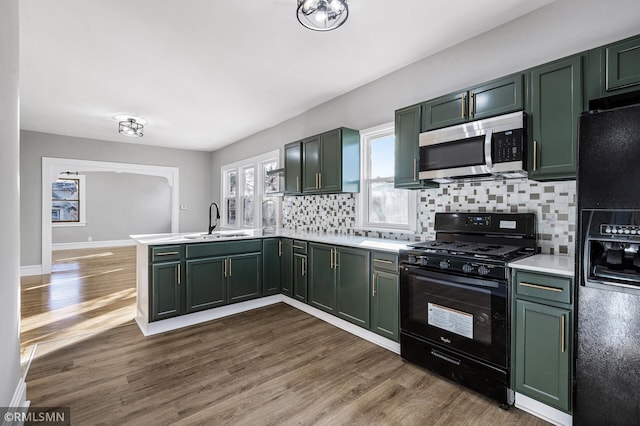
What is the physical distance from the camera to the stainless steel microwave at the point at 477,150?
214 centimetres

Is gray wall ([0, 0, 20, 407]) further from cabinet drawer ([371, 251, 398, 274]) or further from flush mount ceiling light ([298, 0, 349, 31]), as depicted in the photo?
cabinet drawer ([371, 251, 398, 274])

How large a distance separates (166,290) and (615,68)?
12.8 ft

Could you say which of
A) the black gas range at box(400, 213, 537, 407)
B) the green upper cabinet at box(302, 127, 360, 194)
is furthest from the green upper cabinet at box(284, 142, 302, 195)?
the black gas range at box(400, 213, 537, 407)

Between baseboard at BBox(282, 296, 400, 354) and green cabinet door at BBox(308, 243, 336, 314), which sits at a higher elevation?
green cabinet door at BBox(308, 243, 336, 314)

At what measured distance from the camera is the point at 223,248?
3578mm

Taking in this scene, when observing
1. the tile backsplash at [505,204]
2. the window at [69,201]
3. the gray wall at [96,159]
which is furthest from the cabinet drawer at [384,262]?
the window at [69,201]

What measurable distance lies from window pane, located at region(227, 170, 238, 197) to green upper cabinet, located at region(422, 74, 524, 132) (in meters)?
5.00

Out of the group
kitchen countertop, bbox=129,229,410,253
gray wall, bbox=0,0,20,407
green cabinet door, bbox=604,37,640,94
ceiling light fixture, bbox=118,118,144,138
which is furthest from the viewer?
ceiling light fixture, bbox=118,118,144,138

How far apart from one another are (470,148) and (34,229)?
7428 millimetres

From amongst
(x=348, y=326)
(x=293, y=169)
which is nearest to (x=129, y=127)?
(x=293, y=169)

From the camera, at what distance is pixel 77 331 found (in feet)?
10.4

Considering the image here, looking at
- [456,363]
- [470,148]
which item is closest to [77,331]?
[456,363]

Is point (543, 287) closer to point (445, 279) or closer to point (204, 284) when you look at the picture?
point (445, 279)

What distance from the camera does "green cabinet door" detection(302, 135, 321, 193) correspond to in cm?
393
